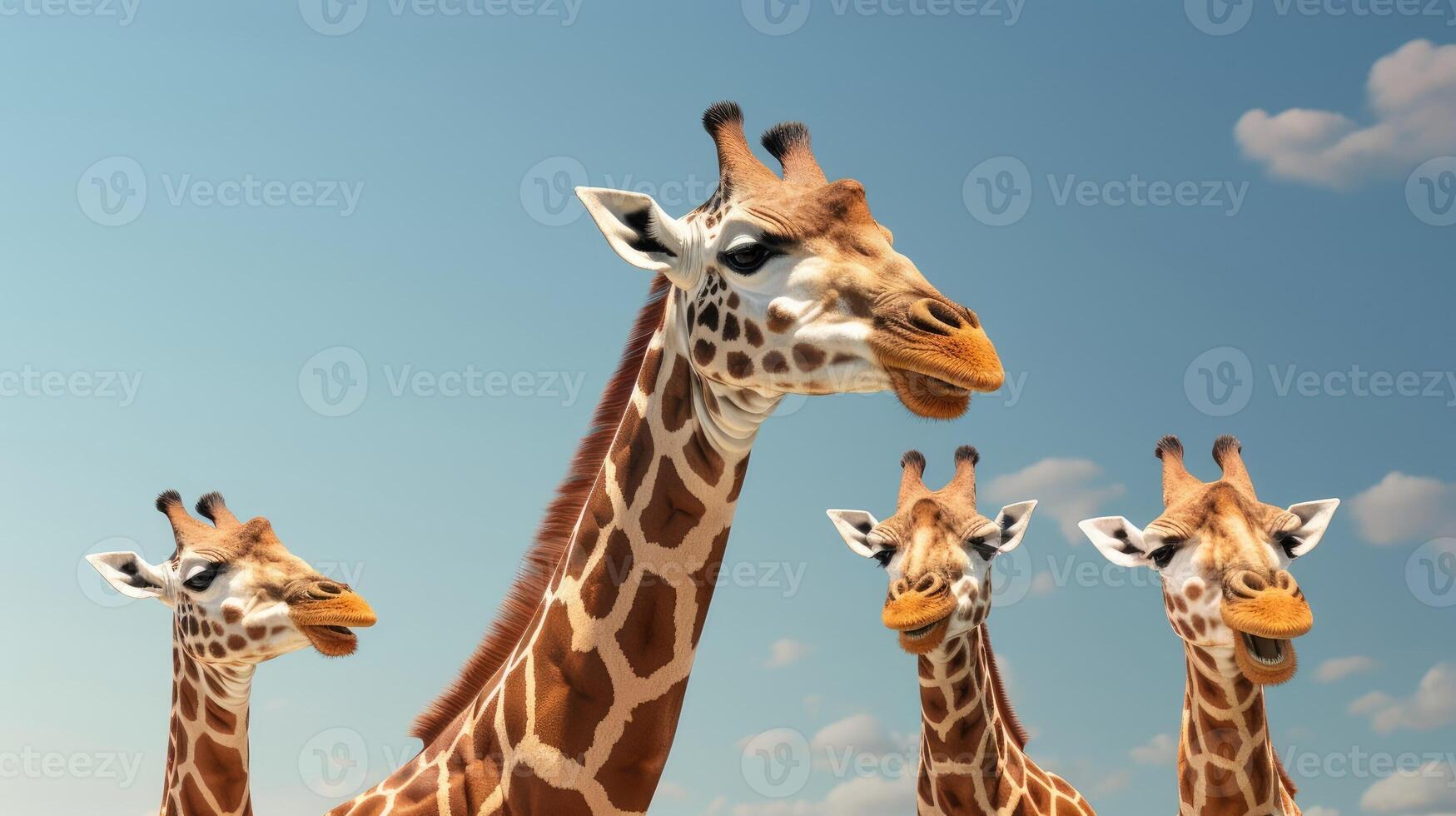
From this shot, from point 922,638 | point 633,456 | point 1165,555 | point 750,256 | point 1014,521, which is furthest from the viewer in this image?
point 1014,521

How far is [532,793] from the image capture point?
555 cm

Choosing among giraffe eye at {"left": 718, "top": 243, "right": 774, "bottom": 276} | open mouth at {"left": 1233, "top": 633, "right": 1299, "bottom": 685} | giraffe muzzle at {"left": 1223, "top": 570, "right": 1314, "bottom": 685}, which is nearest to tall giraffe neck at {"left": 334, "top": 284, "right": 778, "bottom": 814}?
giraffe eye at {"left": 718, "top": 243, "right": 774, "bottom": 276}

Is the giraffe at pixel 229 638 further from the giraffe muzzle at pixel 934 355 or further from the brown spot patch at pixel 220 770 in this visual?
the giraffe muzzle at pixel 934 355

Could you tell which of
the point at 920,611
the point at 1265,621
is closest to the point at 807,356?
the point at 1265,621

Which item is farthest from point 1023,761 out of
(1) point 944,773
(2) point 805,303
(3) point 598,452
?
(2) point 805,303

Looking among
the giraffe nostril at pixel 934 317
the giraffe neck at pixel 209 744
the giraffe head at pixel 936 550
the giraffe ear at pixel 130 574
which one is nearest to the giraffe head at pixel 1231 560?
the giraffe head at pixel 936 550

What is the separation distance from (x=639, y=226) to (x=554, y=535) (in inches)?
59.7

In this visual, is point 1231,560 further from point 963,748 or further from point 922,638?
point 963,748

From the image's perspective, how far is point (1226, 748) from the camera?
885 cm

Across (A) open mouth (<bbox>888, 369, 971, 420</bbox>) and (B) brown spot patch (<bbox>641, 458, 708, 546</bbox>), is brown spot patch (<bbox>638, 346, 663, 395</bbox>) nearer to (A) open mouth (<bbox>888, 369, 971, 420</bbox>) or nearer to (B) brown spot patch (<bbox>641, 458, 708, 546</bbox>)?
(B) brown spot patch (<bbox>641, 458, 708, 546</bbox>)

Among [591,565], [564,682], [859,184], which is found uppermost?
[859,184]

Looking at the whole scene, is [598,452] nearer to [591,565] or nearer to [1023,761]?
[591,565]

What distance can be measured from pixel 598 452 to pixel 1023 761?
5.80 metres

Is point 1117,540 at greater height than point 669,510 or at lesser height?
greater
